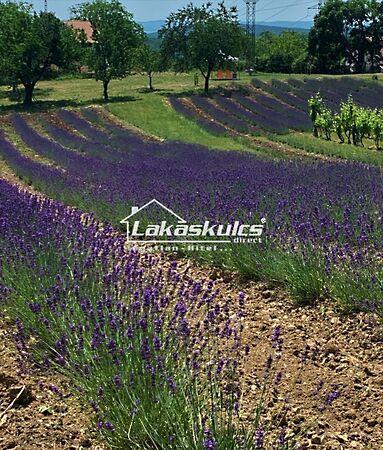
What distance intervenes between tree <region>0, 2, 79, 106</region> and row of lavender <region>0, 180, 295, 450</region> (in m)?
20.9

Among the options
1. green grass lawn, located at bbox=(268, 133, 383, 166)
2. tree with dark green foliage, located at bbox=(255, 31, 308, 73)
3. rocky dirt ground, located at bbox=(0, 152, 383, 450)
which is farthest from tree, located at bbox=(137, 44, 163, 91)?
rocky dirt ground, located at bbox=(0, 152, 383, 450)

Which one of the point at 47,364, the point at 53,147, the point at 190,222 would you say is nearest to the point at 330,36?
the point at 53,147

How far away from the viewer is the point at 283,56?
47125 mm

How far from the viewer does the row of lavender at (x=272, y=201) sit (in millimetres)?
4203

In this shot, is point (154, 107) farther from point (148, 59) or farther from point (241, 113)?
point (148, 59)

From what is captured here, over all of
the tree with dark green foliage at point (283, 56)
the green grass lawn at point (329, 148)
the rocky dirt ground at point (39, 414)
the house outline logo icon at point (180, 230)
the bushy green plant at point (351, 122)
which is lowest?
the rocky dirt ground at point (39, 414)

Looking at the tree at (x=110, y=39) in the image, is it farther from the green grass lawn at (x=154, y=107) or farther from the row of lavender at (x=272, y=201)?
the row of lavender at (x=272, y=201)

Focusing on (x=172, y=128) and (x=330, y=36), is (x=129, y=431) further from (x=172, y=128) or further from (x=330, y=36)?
(x=330, y=36)

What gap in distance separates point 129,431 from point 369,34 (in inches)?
1835

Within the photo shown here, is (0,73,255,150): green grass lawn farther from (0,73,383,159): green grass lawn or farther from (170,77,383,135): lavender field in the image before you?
(170,77,383,135): lavender field

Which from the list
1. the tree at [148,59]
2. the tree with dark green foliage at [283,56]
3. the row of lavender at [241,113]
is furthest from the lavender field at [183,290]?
the tree with dark green foliage at [283,56]

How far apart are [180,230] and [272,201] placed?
1071 millimetres

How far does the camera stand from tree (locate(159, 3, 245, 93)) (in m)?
25.2

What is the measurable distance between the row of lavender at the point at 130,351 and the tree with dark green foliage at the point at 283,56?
44.4 m
